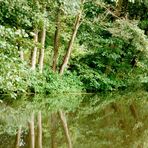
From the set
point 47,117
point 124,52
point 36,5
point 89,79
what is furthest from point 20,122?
point 124,52

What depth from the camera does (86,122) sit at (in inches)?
501

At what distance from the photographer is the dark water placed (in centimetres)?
938

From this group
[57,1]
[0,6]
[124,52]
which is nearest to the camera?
[0,6]

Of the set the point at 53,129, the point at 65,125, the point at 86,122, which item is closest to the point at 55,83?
the point at 86,122

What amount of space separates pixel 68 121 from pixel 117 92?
12.8m

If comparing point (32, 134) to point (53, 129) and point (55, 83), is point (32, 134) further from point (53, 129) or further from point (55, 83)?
point (55, 83)

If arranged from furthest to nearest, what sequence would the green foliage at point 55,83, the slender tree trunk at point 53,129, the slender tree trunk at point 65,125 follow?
the green foliage at point 55,83 → the slender tree trunk at point 65,125 → the slender tree trunk at point 53,129

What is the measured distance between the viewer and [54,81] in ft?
71.6

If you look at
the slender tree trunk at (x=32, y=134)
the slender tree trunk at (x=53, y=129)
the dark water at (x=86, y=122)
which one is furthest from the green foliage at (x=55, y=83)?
the slender tree trunk at (x=32, y=134)

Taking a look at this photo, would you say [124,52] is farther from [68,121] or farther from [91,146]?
[91,146]

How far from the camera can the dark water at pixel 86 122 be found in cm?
938

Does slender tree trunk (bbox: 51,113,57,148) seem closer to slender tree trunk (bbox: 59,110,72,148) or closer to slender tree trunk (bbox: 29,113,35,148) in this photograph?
slender tree trunk (bbox: 59,110,72,148)

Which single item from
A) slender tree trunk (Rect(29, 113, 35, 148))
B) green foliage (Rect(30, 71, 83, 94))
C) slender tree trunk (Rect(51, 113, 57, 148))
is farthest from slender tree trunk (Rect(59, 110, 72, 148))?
green foliage (Rect(30, 71, 83, 94))

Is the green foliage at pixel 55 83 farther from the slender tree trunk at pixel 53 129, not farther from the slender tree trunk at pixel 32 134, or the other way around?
the slender tree trunk at pixel 32 134
